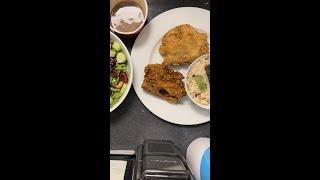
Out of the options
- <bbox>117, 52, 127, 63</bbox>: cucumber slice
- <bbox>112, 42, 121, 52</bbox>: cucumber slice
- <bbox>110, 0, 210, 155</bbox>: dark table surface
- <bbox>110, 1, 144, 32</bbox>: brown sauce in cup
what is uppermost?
<bbox>110, 1, 144, 32</bbox>: brown sauce in cup

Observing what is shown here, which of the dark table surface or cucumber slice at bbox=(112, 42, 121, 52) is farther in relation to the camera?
the dark table surface

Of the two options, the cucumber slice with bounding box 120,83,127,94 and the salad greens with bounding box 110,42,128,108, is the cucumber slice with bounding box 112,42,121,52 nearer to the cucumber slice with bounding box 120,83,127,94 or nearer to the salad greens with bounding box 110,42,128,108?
the salad greens with bounding box 110,42,128,108

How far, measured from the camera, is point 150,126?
3.90 feet

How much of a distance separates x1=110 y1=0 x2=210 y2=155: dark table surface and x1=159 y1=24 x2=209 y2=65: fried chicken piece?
0.39ft

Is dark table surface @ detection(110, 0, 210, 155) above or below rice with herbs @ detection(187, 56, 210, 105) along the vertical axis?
below

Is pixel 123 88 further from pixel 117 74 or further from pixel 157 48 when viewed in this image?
pixel 157 48

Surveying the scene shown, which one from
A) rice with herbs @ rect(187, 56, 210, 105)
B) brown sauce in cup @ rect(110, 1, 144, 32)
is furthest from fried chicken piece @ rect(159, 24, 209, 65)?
brown sauce in cup @ rect(110, 1, 144, 32)

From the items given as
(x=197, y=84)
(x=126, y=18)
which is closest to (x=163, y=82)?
(x=197, y=84)

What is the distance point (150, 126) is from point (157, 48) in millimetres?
287

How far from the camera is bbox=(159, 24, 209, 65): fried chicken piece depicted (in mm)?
1128
